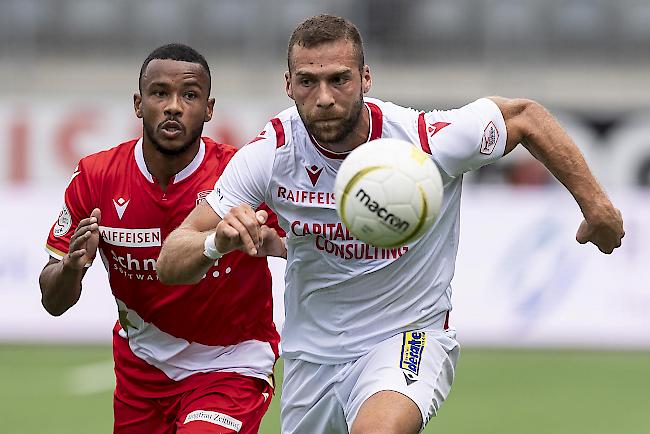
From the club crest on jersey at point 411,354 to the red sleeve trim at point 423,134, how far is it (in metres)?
0.89

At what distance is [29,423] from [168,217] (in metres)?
4.79

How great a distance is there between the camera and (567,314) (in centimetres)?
1512

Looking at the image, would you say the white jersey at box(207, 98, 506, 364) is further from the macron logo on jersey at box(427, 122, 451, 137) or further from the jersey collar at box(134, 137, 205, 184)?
the jersey collar at box(134, 137, 205, 184)

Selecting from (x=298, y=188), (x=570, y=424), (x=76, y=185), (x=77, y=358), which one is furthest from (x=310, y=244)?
(x=77, y=358)

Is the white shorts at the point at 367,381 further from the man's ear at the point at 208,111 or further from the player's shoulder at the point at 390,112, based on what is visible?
the man's ear at the point at 208,111

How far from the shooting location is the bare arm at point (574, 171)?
6086mm

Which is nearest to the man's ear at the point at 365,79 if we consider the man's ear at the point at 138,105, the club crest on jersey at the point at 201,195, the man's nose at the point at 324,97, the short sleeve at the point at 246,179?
the man's nose at the point at 324,97

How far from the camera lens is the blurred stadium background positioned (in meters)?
12.7

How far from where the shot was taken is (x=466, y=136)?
5.96 metres

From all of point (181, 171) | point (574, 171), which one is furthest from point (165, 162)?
point (574, 171)

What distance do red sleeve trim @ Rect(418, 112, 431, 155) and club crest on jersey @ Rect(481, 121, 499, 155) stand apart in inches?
10.5

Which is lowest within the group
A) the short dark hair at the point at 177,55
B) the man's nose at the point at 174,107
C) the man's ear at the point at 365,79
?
the man's nose at the point at 174,107

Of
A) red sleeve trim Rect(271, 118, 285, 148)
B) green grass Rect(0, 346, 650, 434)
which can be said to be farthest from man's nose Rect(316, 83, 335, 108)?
green grass Rect(0, 346, 650, 434)

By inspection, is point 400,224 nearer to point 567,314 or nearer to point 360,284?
point 360,284
